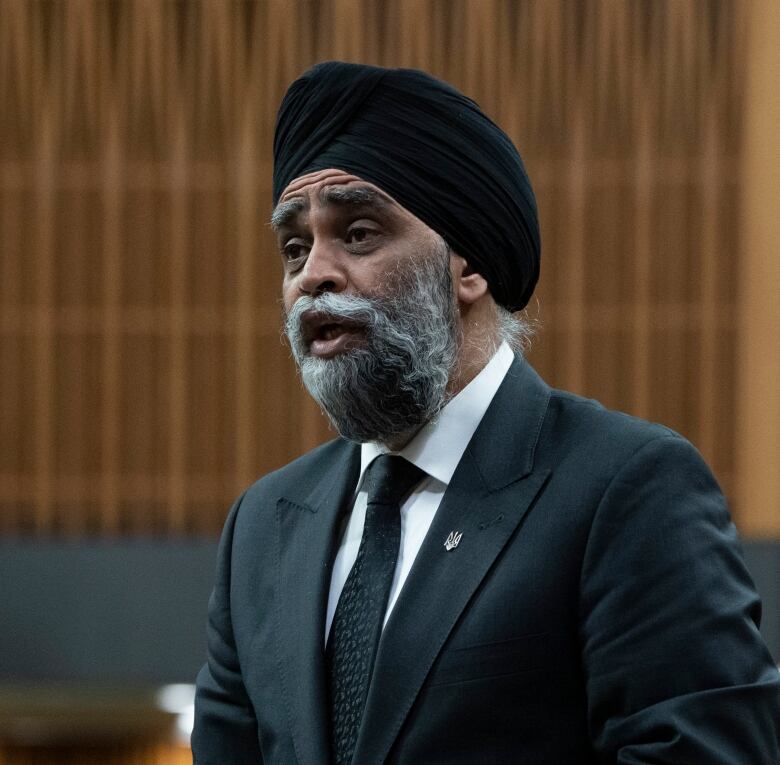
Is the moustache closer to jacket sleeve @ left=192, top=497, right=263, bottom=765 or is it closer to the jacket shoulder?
the jacket shoulder

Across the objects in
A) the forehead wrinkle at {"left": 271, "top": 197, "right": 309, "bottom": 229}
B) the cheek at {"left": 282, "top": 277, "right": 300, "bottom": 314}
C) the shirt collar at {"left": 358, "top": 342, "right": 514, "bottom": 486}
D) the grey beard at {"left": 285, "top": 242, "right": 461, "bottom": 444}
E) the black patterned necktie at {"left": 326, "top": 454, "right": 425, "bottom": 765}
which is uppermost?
the forehead wrinkle at {"left": 271, "top": 197, "right": 309, "bottom": 229}

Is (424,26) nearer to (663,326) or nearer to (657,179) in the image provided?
(657,179)

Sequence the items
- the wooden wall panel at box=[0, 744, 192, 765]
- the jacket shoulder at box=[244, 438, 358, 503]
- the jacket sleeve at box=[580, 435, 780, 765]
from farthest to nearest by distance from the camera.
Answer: the wooden wall panel at box=[0, 744, 192, 765] < the jacket shoulder at box=[244, 438, 358, 503] < the jacket sleeve at box=[580, 435, 780, 765]

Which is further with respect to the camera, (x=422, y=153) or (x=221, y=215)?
(x=221, y=215)

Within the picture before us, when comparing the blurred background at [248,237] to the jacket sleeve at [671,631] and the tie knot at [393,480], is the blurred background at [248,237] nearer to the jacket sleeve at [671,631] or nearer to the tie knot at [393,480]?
the tie knot at [393,480]

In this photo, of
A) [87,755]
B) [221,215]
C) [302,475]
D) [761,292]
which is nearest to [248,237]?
[221,215]

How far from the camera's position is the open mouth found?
1739 millimetres

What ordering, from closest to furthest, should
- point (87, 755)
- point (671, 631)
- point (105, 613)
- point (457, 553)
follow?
point (671, 631) → point (457, 553) → point (87, 755) → point (105, 613)

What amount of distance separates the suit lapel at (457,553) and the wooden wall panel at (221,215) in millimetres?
4024

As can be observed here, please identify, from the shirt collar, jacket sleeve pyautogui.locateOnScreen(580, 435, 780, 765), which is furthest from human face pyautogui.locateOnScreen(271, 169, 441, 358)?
jacket sleeve pyautogui.locateOnScreen(580, 435, 780, 765)

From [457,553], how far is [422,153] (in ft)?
1.86

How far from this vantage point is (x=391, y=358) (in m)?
1.75

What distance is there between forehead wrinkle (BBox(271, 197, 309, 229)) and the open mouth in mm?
151

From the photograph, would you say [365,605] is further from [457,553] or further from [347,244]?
[347,244]
